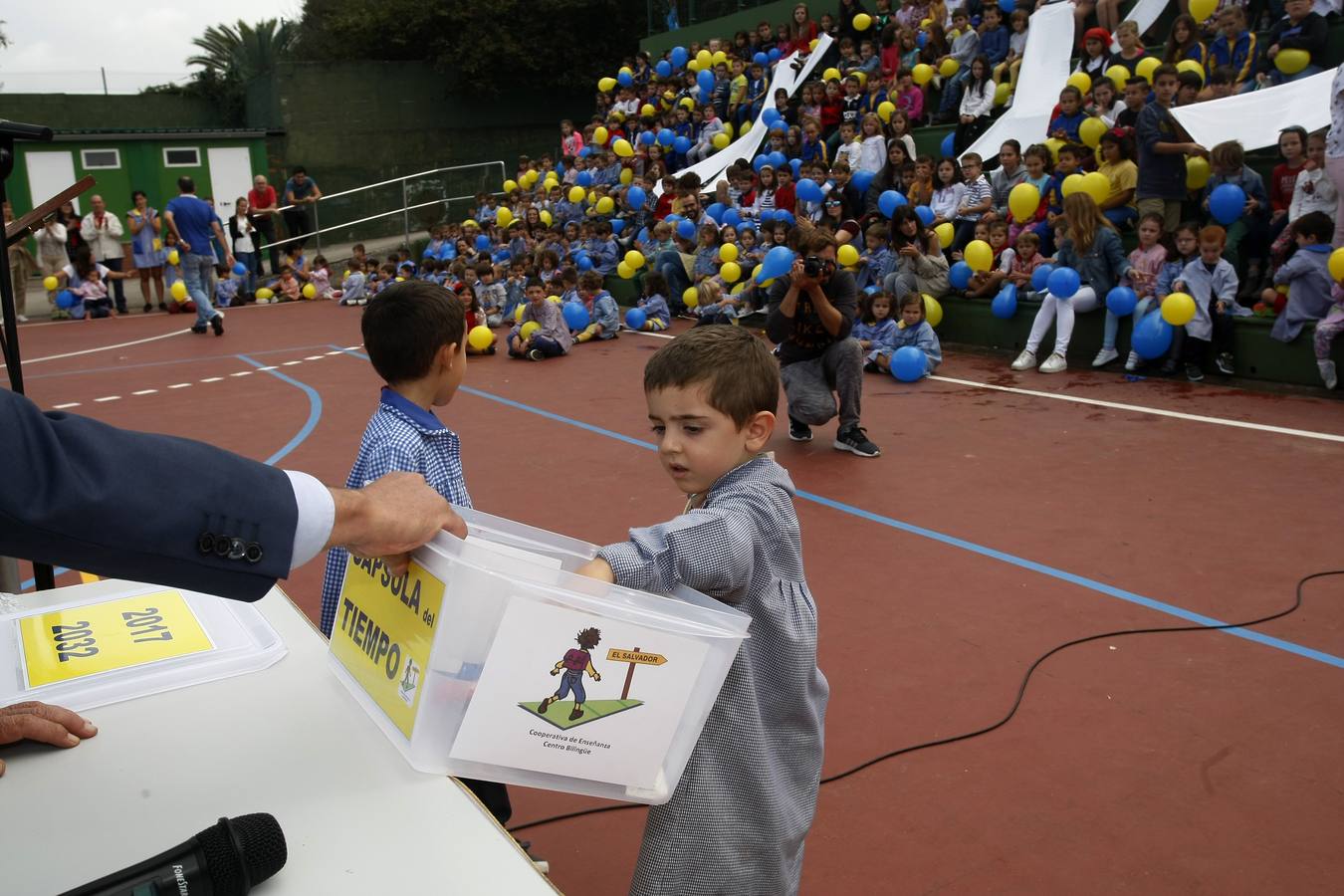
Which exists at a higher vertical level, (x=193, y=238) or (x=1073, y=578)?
(x=193, y=238)

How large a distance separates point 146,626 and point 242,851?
897mm

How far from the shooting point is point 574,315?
486 inches

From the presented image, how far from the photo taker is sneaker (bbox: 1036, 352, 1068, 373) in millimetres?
8898

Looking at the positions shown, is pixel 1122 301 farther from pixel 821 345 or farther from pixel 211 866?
pixel 211 866

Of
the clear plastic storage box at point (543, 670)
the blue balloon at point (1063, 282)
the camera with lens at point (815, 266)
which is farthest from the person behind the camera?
the blue balloon at point (1063, 282)

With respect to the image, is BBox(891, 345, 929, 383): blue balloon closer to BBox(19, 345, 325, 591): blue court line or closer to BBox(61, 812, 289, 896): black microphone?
BBox(19, 345, 325, 591): blue court line

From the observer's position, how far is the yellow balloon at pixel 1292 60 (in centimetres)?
901

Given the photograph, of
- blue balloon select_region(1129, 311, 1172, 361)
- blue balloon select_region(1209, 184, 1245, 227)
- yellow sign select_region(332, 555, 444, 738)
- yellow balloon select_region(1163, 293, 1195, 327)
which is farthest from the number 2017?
blue balloon select_region(1209, 184, 1245, 227)

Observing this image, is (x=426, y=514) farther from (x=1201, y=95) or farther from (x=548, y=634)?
(x=1201, y=95)

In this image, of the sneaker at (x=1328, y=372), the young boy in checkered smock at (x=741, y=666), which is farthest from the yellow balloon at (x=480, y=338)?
the young boy in checkered smock at (x=741, y=666)

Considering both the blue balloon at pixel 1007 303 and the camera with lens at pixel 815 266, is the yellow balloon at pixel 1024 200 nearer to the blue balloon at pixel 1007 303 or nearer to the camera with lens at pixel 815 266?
the blue balloon at pixel 1007 303

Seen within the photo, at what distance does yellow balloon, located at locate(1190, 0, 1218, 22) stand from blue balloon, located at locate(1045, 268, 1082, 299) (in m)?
3.74

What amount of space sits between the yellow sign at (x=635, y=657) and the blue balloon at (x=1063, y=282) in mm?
8340

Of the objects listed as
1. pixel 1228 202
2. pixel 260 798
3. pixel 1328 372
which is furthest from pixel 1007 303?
pixel 260 798
